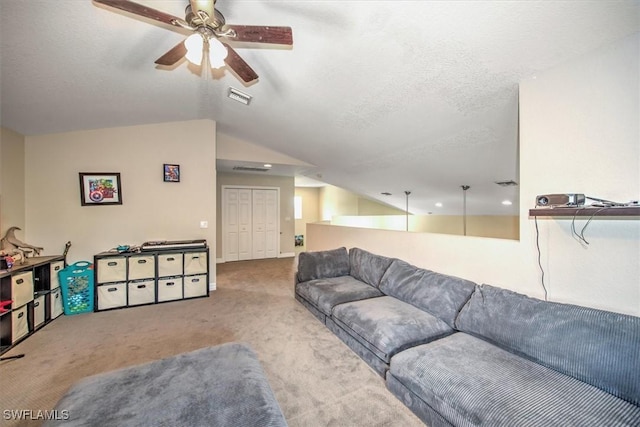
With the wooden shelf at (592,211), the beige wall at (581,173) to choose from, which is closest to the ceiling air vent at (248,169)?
the beige wall at (581,173)

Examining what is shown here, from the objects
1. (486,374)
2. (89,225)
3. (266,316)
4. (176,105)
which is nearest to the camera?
(486,374)

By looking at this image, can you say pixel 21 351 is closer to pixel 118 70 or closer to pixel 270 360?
pixel 270 360

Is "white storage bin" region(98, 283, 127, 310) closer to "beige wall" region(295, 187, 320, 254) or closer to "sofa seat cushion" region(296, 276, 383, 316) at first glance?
"sofa seat cushion" region(296, 276, 383, 316)

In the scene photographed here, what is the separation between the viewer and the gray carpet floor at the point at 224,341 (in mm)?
1800

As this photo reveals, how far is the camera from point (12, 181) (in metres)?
3.31

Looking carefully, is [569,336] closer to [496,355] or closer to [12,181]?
[496,355]

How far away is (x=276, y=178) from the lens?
7.39 metres

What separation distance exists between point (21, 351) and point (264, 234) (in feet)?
16.5

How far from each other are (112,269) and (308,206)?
7132 millimetres

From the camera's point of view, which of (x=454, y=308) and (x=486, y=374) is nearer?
(x=486, y=374)

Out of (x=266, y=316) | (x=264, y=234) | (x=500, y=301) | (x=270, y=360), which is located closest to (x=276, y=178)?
(x=264, y=234)

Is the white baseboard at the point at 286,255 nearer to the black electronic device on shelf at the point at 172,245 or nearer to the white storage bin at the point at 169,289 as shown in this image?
the black electronic device on shelf at the point at 172,245

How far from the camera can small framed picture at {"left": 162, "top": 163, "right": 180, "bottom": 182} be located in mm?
4168

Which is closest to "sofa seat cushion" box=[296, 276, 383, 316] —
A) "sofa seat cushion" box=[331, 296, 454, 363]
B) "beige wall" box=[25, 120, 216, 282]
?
"sofa seat cushion" box=[331, 296, 454, 363]
